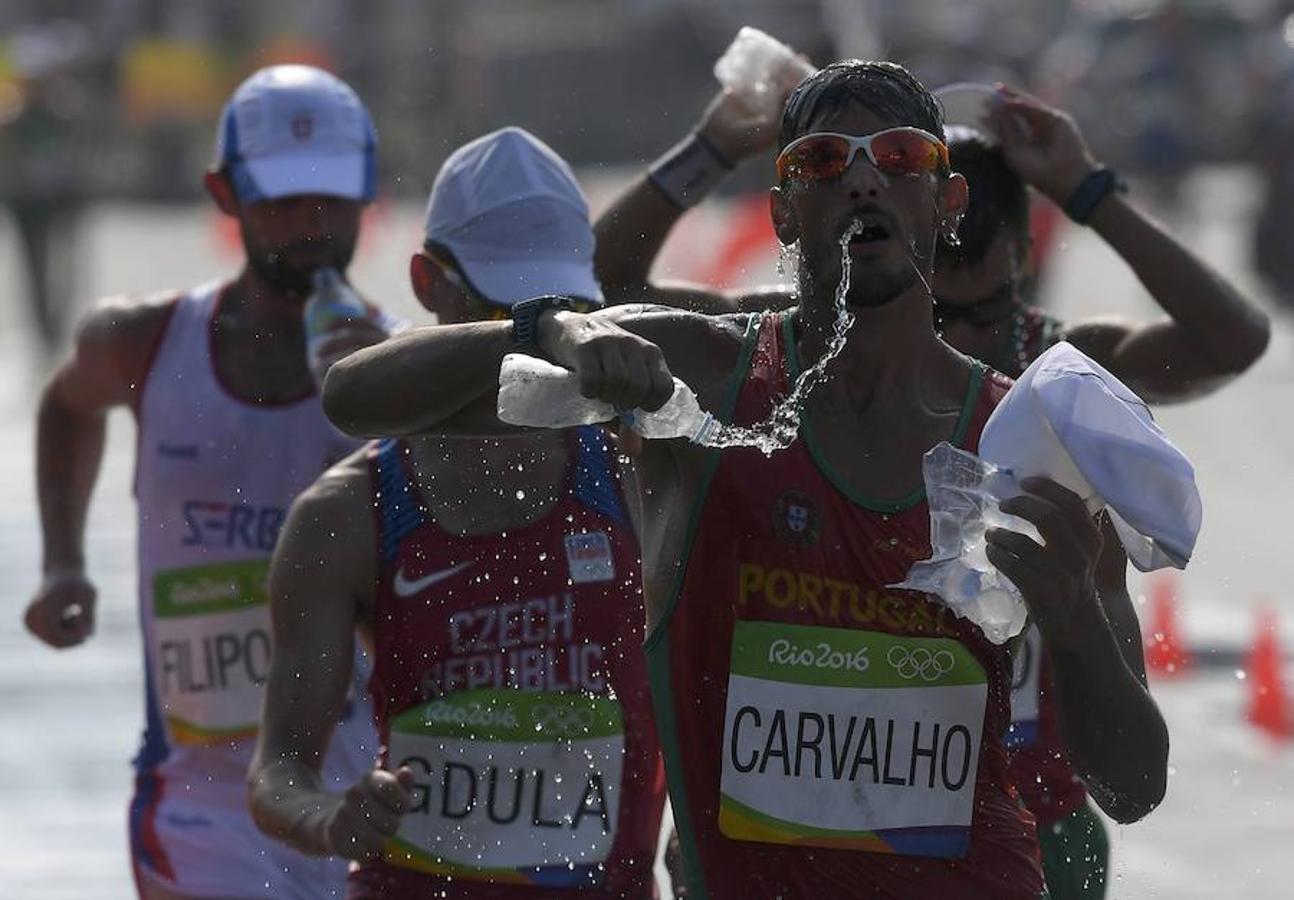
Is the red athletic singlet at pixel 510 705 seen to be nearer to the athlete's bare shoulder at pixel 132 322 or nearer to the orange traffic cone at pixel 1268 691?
the athlete's bare shoulder at pixel 132 322

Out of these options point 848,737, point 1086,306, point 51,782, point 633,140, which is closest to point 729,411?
point 848,737

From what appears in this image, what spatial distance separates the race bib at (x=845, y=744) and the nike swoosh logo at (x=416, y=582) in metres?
0.84

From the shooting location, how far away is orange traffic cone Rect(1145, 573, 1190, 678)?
10805 millimetres

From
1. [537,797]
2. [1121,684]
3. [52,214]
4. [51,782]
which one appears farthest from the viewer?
[52,214]

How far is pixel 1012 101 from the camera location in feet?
19.9

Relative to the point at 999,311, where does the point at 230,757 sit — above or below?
below

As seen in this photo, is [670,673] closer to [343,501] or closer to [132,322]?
[343,501]

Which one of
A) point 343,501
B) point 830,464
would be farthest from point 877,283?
point 343,501

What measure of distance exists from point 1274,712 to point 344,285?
5038 mm

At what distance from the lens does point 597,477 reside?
17.1 feet

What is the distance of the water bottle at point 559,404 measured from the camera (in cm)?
397

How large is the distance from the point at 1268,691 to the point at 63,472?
4.95 meters

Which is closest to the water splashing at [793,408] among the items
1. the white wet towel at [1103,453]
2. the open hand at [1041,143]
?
the white wet towel at [1103,453]

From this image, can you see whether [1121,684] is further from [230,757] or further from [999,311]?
[230,757]
